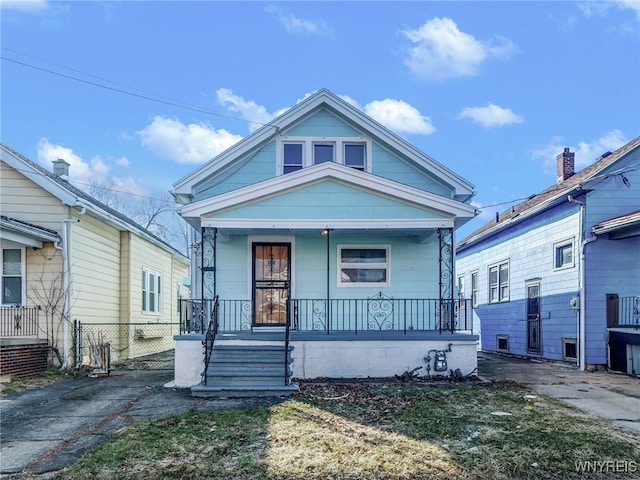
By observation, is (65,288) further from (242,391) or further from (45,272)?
(242,391)

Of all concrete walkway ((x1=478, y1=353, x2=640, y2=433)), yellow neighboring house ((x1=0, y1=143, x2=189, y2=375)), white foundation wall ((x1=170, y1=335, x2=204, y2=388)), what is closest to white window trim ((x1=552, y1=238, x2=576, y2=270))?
concrete walkway ((x1=478, y1=353, x2=640, y2=433))

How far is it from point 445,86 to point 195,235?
10.7m

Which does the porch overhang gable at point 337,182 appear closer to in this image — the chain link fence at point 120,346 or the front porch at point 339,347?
the front porch at point 339,347

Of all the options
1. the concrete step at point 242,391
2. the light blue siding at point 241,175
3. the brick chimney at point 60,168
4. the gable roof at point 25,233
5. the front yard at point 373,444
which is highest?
the brick chimney at point 60,168

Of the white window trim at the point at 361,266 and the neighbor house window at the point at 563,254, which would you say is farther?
the neighbor house window at the point at 563,254

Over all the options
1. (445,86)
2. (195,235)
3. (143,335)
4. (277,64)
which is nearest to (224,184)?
(195,235)

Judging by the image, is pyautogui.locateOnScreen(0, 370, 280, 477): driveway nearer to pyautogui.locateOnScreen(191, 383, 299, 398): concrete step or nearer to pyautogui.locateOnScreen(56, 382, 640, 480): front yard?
pyautogui.locateOnScreen(191, 383, 299, 398): concrete step

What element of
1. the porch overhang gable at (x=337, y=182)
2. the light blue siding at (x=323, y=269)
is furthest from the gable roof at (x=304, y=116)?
the porch overhang gable at (x=337, y=182)

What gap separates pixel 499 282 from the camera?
17859 mm

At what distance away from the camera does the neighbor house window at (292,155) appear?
11.9 m

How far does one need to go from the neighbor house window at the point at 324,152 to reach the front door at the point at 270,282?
2376 mm

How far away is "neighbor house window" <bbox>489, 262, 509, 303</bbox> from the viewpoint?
17297mm

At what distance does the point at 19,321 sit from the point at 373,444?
30.8 ft

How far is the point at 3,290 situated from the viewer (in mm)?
11094
